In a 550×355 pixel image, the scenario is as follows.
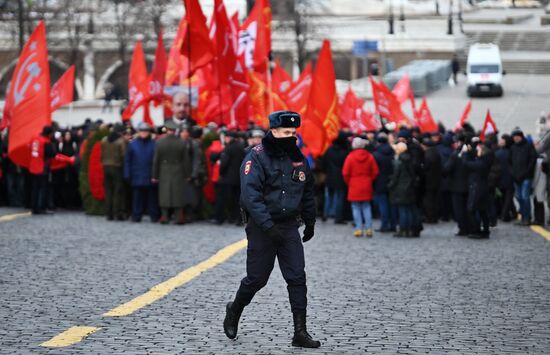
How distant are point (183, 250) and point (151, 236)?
187 cm

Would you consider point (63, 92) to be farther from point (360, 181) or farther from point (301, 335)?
point (301, 335)

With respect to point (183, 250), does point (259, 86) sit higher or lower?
higher

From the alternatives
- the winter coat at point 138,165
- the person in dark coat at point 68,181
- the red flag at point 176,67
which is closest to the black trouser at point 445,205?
the winter coat at point 138,165

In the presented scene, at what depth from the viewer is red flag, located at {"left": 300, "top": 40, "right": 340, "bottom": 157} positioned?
23469mm

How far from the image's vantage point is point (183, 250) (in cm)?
1739

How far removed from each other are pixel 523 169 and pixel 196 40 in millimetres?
5271

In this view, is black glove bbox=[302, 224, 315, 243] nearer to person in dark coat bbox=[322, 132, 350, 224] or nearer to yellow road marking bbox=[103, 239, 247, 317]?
yellow road marking bbox=[103, 239, 247, 317]

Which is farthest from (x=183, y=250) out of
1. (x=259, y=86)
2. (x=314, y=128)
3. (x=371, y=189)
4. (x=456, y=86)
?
(x=456, y=86)

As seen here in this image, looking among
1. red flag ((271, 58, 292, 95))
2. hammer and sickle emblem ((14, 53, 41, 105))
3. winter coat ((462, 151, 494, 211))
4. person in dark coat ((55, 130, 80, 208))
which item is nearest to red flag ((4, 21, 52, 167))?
hammer and sickle emblem ((14, 53, 41, 105))

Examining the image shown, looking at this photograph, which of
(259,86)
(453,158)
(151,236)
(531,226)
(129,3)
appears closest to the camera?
(151,236)

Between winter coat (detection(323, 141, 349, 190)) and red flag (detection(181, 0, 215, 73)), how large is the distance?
244cm

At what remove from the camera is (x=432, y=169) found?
23.1 meters

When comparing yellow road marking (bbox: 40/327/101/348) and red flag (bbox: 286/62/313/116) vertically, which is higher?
red flag (bbox: 286/62/313/116)

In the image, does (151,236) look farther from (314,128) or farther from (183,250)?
(314,128)
